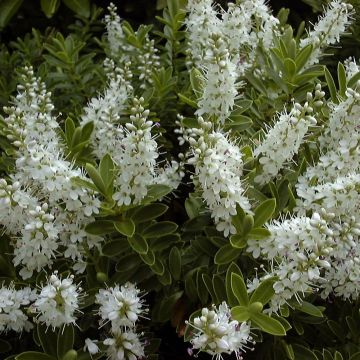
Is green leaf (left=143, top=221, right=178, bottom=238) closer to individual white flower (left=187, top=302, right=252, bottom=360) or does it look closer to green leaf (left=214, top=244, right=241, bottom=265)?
green leaf (left=214, top=244, right=241, bottom=265)

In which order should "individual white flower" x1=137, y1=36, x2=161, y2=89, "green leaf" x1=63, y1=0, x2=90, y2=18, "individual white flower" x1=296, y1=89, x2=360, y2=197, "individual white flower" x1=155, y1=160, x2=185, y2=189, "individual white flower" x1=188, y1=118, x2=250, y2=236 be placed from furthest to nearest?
"green leaf" x1=63, y1=0, x2=90, y2=18
"individual white flower" x1=137, y1=36, x2=161, y2=89
"individual white flower" x1=155, y1=160, x2=185, y2=189
"individual white flower" x1=296, y1=89, x2=360, y2=197
"individual white flower" x1=188, y1=118, x2=250, y2=236

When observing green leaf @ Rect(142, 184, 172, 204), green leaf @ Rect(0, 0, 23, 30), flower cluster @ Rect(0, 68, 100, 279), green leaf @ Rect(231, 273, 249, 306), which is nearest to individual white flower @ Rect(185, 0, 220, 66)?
green leaf @ Rect(142, 184, 172, 204)

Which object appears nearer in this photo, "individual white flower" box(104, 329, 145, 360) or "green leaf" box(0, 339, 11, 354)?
"individual white flower" box(104, 329, 145, 360)

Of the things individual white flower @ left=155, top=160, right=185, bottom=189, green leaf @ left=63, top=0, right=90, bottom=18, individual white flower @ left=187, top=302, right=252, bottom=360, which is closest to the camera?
individual white flower @ left=187, top=302, right=252, bottom=360

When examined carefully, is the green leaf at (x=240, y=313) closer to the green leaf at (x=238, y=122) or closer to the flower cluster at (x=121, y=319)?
the flower cluster at (x=121, y=319)

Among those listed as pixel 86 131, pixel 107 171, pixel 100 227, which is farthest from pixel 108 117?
pixel 100 227

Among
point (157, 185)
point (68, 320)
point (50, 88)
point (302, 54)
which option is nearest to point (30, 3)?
point (50, 88)

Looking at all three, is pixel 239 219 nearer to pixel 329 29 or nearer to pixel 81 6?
pixel 329 29
